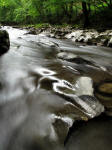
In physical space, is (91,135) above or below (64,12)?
below

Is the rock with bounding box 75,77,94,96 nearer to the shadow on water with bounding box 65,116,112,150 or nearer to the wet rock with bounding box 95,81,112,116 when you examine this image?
the wet rock with bounding box 95,81,112,116

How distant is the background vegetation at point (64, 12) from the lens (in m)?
10.5

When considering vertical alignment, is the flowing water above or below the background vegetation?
below

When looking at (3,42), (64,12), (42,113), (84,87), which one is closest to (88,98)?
(84,87)

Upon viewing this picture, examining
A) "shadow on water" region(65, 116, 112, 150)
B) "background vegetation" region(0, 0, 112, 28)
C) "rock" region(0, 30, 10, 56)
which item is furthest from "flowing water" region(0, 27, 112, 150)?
"background vegetation" region(0, 0, 112, 28)

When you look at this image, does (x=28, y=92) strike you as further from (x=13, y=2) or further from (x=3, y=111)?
(x=13, y=2)

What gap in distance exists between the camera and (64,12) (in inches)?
690

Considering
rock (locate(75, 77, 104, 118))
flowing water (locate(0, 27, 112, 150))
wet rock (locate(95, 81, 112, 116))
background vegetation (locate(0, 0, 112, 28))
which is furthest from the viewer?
background vegetation (locate(0, 0, 112, 28))

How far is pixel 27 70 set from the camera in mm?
3002

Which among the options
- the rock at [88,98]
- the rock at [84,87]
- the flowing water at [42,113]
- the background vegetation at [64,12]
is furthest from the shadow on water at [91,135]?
the background vegetation at [64,12]

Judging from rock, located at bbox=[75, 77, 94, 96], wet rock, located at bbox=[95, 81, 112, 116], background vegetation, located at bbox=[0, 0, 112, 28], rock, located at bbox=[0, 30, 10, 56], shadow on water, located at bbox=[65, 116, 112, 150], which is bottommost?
shadow on water, located at bbox=[65, 116, 112, 150]

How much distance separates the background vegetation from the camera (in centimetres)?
1055

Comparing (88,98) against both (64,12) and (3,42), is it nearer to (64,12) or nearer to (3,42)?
(3,42)

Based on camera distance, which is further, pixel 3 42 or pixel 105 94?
Result: pixel 3 42
